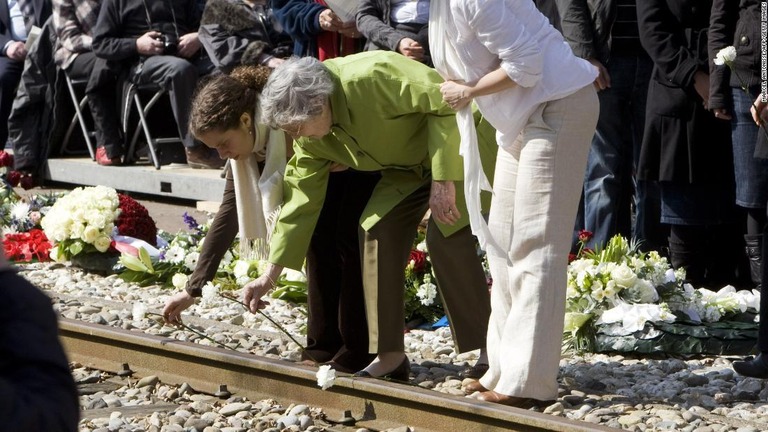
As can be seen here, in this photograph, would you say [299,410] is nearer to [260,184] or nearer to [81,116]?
[260,184]

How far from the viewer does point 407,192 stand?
5.26 meters

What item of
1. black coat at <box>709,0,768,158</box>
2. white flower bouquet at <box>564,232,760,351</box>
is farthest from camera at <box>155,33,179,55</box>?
black coat at <box>709,0,768,158</box>

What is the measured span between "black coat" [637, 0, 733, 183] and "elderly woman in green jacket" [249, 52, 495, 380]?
214 centimetres

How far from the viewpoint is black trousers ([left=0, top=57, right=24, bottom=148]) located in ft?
42.6

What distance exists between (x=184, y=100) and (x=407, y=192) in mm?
6266

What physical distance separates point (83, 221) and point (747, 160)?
13.6 feet

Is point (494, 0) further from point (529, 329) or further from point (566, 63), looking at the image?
point (529, 329)

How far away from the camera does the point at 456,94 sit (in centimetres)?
479

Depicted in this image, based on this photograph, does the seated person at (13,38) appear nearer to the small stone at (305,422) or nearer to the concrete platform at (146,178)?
the concrete platform at (146,178)

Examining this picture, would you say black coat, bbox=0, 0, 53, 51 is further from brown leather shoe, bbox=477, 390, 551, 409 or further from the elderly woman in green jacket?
brown leather shoe, bbox=477, 390, 551, 409

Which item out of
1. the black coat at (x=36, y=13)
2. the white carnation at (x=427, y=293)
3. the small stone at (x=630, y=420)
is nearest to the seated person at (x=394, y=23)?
the white carnation at (x=427, y=293)

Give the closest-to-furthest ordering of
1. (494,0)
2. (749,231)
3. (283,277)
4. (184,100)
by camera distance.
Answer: (494,0), (749,231), (283,277), (184,100)

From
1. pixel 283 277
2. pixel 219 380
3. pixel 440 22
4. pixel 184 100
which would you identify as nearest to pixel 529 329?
pixel 440 22

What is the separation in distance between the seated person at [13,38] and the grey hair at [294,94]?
8.40 meters
